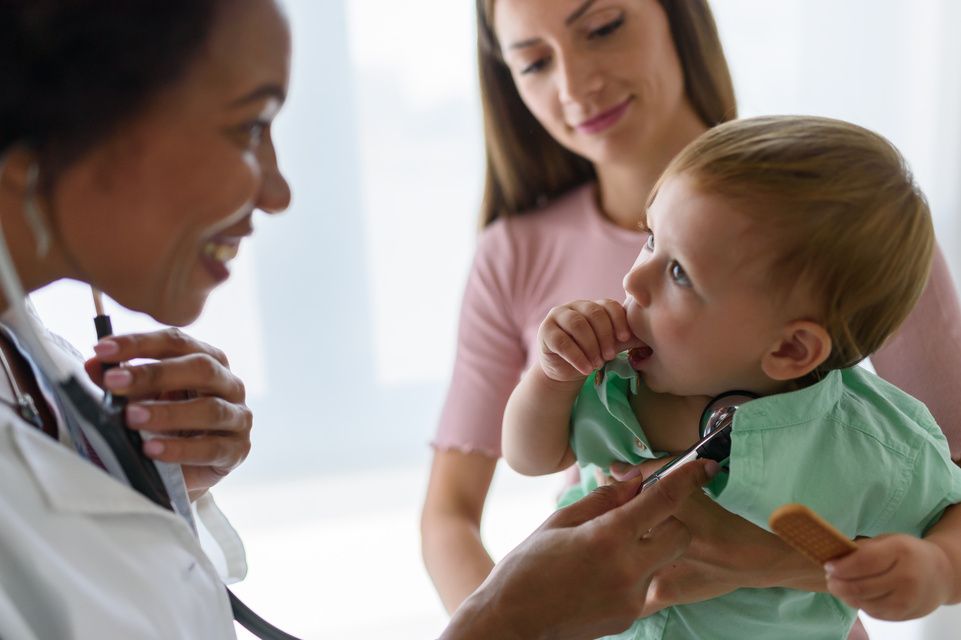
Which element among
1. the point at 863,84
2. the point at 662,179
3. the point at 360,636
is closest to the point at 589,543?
the point at 662,179

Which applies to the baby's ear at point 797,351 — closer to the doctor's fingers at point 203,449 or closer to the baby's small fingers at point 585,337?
the baby's small fingers at point 585,337

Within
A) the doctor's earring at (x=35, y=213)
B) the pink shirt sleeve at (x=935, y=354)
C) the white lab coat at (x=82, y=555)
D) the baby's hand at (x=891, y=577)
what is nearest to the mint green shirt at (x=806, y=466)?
the baby's hand at (x=891, y=577)

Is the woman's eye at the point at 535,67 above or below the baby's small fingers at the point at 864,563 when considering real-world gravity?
above

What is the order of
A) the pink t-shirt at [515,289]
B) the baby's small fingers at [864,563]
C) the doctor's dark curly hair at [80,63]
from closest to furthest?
the doctor's dark curly hair at [80,63] → the baby's small fingers at [864,563] → the pink t-shirt at [515,289]

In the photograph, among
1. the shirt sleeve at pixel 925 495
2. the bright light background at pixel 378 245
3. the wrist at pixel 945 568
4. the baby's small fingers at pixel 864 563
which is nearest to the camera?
the baby's small fingers at pixel 864 563

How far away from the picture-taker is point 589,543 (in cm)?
100

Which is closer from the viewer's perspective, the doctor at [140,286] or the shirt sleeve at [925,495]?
the doctor at [140,286]

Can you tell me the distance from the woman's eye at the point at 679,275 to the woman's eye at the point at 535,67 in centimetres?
66

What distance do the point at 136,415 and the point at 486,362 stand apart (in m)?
0.86

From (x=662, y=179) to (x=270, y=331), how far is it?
1.54m

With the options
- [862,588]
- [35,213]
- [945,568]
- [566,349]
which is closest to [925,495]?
[945,568]

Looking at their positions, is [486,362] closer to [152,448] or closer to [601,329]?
[601,329]

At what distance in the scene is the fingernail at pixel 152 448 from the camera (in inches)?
37.1

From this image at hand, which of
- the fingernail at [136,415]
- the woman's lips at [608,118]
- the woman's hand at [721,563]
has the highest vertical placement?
the woman's lips at [608,118]
